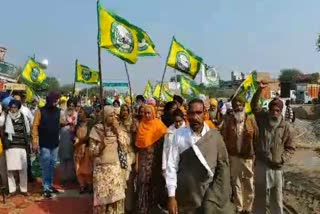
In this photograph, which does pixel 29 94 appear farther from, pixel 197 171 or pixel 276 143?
pixel 197 171

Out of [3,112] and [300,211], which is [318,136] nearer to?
[300,211]

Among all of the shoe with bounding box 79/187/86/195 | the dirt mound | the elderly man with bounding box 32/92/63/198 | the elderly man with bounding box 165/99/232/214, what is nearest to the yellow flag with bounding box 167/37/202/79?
the elderly man with bounding box 32/92/63/198

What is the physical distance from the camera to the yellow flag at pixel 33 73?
44.9 ft

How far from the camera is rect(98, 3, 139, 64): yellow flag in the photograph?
745 centimetres

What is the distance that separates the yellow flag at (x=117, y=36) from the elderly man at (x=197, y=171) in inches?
137

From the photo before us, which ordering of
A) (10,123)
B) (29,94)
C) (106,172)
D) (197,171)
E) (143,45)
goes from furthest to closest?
(29,94) → (143,45) → (10,123) → (106,172) → (197,171)

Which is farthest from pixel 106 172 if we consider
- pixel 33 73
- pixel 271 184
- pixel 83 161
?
pixel 33 73

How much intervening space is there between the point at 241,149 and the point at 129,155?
163 centimetres

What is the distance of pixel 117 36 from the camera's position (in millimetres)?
7633

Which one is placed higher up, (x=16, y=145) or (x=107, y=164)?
(x=16, y=145)

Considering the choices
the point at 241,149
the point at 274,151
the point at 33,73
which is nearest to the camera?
the point at 274,151

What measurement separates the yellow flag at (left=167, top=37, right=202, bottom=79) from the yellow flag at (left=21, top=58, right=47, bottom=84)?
472cm

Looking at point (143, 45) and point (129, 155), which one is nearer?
point (129, 155)

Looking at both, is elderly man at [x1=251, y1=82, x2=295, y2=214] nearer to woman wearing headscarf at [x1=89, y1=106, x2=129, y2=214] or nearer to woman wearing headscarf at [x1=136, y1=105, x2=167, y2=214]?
woman wearing headscarf at [x1=136, y1=105, x2=167, y2=214]
